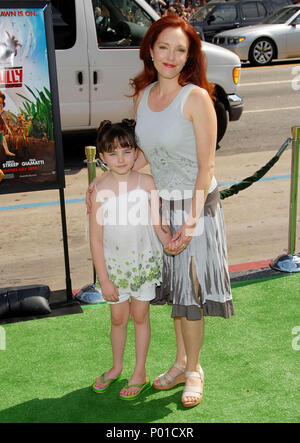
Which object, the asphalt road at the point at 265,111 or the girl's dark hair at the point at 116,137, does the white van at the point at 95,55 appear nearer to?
the asphalt road at the point at 265,111

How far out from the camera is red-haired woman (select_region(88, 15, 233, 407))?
338 cm

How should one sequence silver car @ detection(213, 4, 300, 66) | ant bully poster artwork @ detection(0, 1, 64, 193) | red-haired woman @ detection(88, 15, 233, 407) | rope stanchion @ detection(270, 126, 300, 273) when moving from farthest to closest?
silver car @ detection(213, 4, 300, 66), rope stanchion @ detection(270, 126, 300, 273), ant bully poster artwork @ detection(0, 1, 64, 193), red-haired woman @ detection(88, 15, 233, 407)

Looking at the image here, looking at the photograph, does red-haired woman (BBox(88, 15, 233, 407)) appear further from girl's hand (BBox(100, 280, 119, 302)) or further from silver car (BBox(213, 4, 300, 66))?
silver car (BBox(213, 4, 300, 66))

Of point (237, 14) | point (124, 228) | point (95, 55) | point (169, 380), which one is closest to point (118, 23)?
point (95, 55)

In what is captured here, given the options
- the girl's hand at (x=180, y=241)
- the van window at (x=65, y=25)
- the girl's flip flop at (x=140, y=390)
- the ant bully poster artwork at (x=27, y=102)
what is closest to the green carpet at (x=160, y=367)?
the girl's flip flop at (x=140, y=390)

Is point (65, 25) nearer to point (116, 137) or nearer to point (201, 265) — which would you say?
point (116, 137)

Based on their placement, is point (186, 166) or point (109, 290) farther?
point (109, 290)

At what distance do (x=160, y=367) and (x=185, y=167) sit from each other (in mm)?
1329

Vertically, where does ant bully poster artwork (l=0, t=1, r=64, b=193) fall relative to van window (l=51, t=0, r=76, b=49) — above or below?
below

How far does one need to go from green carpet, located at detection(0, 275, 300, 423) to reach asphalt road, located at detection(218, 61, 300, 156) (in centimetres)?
528

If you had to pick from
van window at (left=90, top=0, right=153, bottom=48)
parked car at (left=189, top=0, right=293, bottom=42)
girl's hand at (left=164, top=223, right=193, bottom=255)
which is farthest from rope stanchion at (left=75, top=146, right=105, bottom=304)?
parked car at (left=189, top=0, right=293, bottom=42)

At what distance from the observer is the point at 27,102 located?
459 cm

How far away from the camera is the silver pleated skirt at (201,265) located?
11.7ft

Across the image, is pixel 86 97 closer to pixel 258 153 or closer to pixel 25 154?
pixel 258 153
